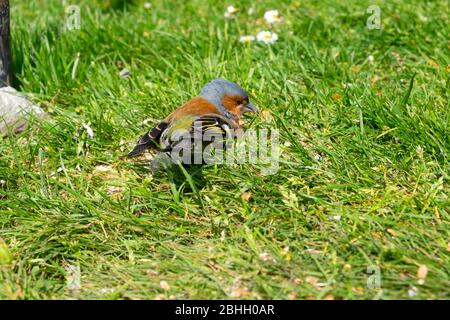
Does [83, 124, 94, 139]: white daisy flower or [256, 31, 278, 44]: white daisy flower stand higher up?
[256, 31, 278, 44]: white daisy flower

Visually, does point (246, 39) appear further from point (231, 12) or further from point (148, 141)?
point (148, 141)

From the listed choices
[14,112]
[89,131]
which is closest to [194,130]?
[89,131]

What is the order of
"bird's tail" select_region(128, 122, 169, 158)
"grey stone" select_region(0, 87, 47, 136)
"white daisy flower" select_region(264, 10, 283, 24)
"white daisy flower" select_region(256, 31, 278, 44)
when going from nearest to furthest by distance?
"bird's tail" select_region(128, 122, 169, 158), "grey stone" select_region(0, 87, 47, 136), "white daisy flower" select_region(256, 31, 278, 44), "white daisy flower" select_region(264, 10, 283, 24)

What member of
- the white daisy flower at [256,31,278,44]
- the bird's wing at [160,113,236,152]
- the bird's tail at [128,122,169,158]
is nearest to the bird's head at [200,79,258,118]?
the bird's wing at [160,113,236,152]

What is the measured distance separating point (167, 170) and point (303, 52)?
7.08 ft

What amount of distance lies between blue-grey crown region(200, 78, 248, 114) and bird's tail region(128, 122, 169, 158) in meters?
0.54

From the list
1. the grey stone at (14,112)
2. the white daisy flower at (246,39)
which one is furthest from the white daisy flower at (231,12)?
the grey stone at (14,112)

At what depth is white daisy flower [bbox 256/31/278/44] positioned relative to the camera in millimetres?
6496

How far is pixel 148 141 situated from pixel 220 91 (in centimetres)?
82

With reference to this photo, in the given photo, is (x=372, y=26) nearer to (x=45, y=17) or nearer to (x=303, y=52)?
(x=303, y=52)

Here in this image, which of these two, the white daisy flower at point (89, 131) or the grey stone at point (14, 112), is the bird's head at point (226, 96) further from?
the grey stone at point (14, 112)

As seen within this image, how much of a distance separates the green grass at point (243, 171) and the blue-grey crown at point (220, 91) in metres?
0.27

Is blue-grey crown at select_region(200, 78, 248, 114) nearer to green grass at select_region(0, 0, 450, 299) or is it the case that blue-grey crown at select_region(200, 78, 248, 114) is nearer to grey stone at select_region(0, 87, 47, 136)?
green grass at select_region(0, 0, 450, 299)

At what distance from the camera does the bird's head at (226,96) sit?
5.37 m
